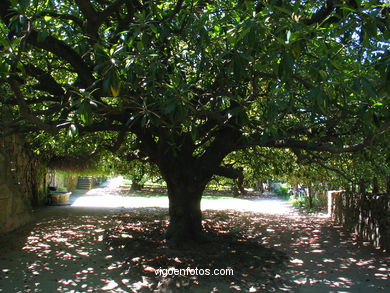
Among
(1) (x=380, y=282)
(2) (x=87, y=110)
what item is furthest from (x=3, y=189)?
(1) (x=380, y=282)

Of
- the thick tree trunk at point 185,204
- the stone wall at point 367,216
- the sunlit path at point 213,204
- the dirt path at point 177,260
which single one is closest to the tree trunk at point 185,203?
the thick tree trunk at point 185,204

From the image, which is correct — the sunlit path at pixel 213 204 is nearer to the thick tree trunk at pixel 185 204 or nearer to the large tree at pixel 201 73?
the thick tree trunk at pixel 185 204

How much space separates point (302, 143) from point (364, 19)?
12.1ft

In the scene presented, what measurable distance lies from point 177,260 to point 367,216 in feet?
17.7

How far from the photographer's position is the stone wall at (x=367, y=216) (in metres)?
7.66

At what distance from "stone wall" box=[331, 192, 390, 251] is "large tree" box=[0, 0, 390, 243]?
222 cm

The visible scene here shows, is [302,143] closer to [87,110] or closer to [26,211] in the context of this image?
[87,110]

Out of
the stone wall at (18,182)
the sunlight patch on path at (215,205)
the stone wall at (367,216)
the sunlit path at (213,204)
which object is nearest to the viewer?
the stone wall at (367,216)

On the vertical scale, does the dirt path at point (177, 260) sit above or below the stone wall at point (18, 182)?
below

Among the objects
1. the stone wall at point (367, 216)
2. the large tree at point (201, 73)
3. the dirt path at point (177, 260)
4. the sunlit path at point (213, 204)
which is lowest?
the sunlit path at point (213, 204)

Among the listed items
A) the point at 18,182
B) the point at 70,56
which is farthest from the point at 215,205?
the point at 70,56

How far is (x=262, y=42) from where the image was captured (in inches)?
145

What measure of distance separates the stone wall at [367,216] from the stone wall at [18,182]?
9180 millimetres

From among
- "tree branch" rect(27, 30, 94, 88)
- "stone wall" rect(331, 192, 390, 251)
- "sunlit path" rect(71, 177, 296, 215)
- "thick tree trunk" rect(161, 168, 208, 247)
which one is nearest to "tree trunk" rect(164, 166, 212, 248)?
"thick tree trunk" rect(161, 168, 208, 247)
